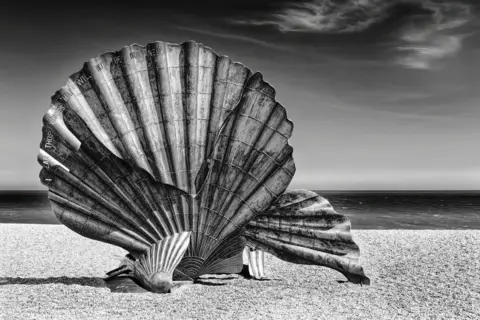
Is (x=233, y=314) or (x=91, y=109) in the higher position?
(x=91, y=109)

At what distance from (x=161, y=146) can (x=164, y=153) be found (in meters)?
0.09

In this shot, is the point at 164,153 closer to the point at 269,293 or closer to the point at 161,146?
the point at 161,146

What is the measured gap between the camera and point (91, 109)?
496cm

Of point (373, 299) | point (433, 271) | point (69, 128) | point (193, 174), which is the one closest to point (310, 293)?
point (373, 299)

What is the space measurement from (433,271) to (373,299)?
2.28 meters

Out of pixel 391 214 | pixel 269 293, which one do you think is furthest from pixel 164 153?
pixel 391 214

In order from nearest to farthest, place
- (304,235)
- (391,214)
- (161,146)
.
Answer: (161,146)
(304,235)
(391,214)

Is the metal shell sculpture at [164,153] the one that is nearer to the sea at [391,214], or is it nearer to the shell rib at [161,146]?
the shell rib at [161,146]

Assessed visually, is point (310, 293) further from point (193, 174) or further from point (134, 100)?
point (134, 100)

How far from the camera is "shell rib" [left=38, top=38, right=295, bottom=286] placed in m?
4.96

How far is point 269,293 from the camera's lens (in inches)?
210

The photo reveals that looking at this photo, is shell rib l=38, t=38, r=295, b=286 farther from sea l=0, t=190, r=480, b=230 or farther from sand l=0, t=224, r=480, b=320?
sea l=0, t=190, r=480, b=230

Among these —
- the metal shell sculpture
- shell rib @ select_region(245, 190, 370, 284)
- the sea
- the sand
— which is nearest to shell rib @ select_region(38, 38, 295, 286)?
the metal shell sculpture

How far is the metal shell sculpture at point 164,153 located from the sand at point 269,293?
560 mm
